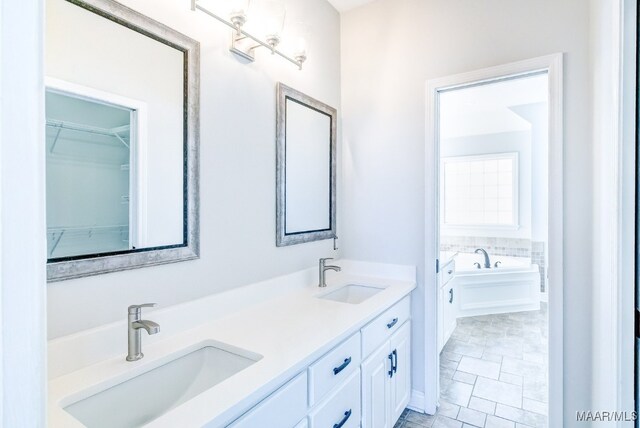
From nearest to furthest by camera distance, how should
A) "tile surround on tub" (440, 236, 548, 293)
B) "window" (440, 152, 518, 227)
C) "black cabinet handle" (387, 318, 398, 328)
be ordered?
"black cabinet handle" (387, 318, 398, 328)
"tile surround on tub" (440, 236, 548, 293)
"window" (440, 152, 518, 227)

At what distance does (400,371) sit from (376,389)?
37cm

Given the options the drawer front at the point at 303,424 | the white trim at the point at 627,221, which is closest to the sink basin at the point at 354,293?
the drawer front at the point at 303,424

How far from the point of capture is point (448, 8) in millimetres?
2051

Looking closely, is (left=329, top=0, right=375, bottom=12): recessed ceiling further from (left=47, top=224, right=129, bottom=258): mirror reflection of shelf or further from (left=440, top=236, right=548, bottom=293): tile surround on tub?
(left=440, top=236, right=548, bottom=293): tile surround on tub

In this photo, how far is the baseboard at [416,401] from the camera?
2143mm

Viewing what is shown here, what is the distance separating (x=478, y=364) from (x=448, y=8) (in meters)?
2.65

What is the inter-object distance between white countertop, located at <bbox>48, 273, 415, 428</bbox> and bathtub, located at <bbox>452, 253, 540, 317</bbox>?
217 centimetres

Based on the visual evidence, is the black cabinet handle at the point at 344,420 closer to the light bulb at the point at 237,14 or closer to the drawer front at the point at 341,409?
the drawer front at the point at 341,409

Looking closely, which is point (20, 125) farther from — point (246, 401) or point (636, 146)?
point (636, 146)

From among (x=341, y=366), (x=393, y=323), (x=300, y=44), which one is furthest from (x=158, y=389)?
(x=300, y=44)

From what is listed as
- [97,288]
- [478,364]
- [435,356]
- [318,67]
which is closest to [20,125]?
[97,288]

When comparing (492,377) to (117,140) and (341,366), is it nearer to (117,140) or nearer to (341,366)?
(341,366)

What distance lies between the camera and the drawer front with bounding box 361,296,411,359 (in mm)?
1555

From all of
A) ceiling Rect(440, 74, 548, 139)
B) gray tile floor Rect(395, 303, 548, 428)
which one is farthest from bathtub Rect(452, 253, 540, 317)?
ceiling Rect(440, 74, 548, 139)
